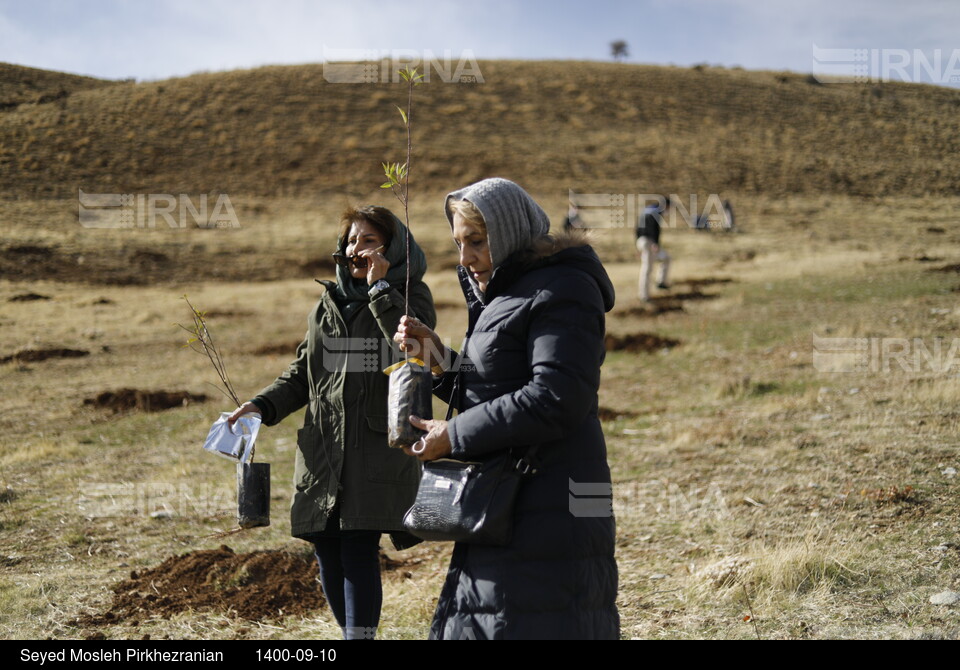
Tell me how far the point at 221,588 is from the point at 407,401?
2.99 meters

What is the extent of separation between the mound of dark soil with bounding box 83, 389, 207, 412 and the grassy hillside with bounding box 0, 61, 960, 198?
22044 millimetres

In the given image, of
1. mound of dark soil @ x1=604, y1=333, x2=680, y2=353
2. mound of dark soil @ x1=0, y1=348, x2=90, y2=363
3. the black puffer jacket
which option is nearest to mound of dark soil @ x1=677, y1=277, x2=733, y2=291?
A: mound of dark soil @ x1=604, y1=333, x2=680, y2=353

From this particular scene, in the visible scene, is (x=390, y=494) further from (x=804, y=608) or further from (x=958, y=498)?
(x=958, y=498)

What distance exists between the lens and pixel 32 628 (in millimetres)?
4371

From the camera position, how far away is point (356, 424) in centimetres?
332

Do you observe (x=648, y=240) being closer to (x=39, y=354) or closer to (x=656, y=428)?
(x=656, y=428)

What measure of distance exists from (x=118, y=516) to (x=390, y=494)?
4.10m

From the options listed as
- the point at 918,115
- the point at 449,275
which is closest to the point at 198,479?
the point at 449,275

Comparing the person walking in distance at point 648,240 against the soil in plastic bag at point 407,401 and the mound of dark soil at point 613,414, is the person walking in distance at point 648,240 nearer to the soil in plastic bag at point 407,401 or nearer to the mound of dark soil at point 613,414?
the mound of dark soil at point 613,414

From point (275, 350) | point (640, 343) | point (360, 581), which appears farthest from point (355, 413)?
point (275, 350)

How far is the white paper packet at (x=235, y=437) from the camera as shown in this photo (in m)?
3.40

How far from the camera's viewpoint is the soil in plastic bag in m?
2.56

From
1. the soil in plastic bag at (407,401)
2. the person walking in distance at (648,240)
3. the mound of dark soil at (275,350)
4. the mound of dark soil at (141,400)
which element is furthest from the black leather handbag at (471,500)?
the person walking in distance at (648,240)

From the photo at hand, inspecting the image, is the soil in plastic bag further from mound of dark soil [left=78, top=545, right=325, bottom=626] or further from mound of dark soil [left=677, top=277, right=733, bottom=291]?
mound of dark soil [left=677, top=277, right=733, bottom=291]
